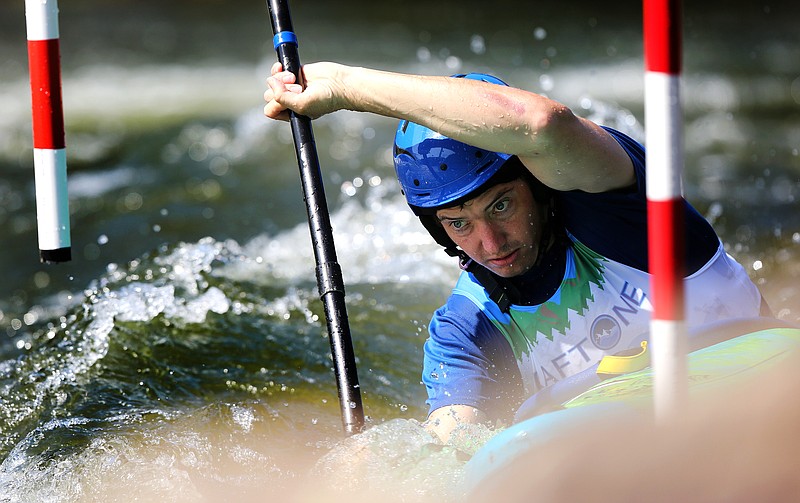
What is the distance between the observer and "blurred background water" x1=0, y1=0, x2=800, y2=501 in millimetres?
3709

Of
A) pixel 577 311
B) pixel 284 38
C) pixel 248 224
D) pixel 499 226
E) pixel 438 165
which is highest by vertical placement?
pixel 284 38

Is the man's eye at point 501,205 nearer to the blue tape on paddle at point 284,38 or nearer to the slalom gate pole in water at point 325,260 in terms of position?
the slalom gate pole in water at point 325,260

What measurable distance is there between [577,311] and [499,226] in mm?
441

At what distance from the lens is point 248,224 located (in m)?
7.41

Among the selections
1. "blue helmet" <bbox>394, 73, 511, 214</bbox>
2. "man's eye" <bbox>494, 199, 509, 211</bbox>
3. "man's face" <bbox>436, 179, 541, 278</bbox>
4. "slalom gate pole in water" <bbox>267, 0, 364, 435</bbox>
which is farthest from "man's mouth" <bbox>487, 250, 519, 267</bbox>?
"slalom gate pole in water" <bbox>267, 0, 364, 435</bbox>

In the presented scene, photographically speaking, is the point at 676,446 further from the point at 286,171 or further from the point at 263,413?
the point at 286,171

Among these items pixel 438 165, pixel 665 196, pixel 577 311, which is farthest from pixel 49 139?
pixel 665 196

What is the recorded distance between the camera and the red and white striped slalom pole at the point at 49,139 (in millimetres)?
3238

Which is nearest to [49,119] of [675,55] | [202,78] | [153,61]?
[675,55]

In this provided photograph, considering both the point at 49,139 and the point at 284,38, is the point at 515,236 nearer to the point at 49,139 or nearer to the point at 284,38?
the point at 284,38

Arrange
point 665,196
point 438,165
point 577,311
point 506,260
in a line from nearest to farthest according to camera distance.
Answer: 1. point 665,196
2. point 438,165
3. point 506,260
4. point 577,311

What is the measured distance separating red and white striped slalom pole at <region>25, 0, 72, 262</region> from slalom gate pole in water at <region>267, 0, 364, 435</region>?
0.76 meters

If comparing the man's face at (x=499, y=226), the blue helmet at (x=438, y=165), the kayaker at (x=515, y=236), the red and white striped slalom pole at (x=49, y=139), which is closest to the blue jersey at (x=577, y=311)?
the kayaker at (x=515, y=236)

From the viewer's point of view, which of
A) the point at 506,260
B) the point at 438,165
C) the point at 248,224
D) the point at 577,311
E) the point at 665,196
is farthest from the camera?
the point at 248,224
